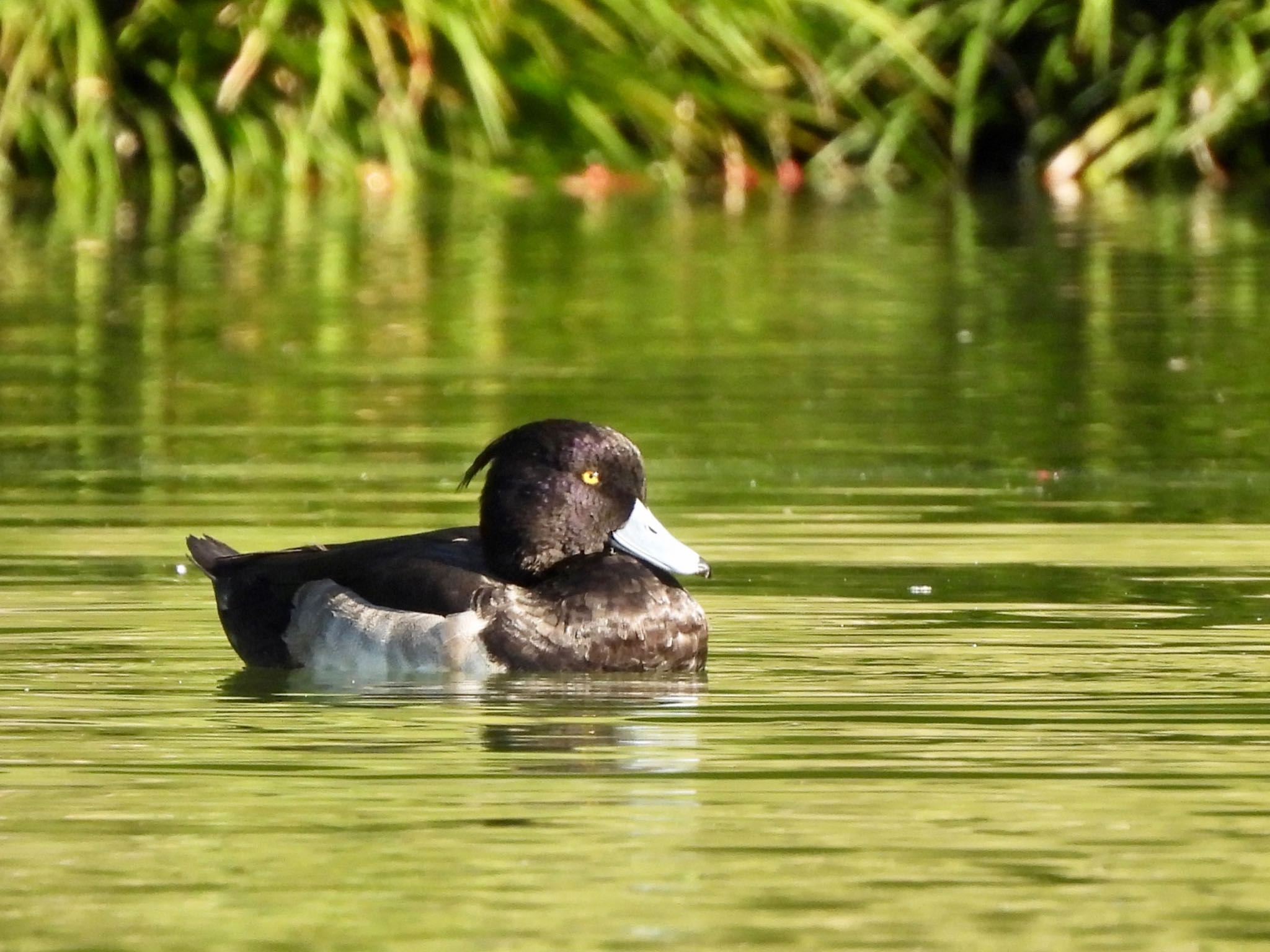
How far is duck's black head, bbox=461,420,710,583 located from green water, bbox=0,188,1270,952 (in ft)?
0.97

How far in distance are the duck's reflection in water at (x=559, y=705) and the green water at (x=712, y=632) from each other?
17 millimetres

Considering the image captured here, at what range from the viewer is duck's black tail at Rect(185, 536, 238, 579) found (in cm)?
654

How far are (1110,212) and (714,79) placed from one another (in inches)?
112

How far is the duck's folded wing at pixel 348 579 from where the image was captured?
6.09m

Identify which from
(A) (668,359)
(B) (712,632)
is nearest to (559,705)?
(B) (712,632)

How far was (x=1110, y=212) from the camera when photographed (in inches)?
740

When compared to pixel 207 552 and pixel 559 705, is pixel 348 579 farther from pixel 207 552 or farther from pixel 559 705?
pixel 559 705

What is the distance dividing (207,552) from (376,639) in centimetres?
71

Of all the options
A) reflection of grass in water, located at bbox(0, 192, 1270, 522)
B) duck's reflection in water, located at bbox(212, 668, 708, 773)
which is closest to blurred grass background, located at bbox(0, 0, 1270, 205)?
reflection of grass in water, located at bbox(0, 192, 1270, 522)

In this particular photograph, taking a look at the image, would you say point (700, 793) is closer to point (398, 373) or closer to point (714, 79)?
point (398, 373)

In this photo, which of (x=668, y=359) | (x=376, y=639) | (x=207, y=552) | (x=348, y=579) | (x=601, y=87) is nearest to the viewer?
(x=376, y=639)

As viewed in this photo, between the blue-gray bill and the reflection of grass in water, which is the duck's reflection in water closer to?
the blue-gray bill

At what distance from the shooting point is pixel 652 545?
244 inches

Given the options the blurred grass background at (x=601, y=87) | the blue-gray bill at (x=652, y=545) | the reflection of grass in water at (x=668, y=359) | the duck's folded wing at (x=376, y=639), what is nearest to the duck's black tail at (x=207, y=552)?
the duck's folded wing at (x=376, y=639)
